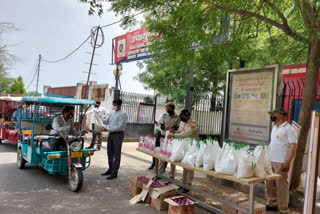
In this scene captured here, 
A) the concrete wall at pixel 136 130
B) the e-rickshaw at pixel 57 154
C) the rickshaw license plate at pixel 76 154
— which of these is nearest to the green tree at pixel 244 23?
the e-rickshaw at pixel 57 154

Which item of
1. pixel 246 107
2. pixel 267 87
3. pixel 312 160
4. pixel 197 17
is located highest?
pixel 197 17

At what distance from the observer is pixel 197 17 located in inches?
210

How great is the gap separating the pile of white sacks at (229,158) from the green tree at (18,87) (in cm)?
3781

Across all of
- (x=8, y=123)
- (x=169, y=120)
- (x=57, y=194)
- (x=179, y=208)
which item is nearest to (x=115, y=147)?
(x=169, y=120)

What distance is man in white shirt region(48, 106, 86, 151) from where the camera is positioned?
5.71 metres

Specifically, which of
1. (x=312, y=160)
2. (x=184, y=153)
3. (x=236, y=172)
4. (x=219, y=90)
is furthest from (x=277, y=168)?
(x=219, y=90)

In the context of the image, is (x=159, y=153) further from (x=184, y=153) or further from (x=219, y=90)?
(x=219, y=90)

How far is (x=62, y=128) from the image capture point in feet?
18.7

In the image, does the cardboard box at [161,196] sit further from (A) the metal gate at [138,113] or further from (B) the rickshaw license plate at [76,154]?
(A) the metal gate at [138,113]

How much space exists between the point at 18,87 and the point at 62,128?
36071 mm

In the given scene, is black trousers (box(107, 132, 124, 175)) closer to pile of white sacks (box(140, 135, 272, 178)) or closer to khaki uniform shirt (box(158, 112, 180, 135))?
khaki uniform shirt (box(158, 112, 180, 135))

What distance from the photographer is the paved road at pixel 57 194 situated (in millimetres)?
4418

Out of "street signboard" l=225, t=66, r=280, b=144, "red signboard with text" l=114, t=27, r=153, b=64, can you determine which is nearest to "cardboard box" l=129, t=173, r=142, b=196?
"street signboard" l=225, t=66, r=280, b=144

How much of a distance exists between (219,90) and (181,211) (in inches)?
461
